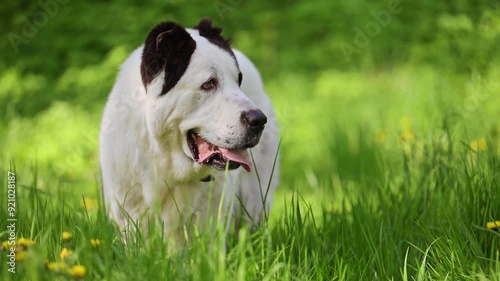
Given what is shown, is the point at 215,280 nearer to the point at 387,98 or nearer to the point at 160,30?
the point at 160,30

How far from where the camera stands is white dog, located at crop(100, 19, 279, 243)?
3.31m

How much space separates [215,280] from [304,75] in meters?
7.06

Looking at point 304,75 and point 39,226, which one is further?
point 304,75

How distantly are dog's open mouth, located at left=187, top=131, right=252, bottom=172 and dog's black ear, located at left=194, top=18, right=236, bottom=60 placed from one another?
0.45 m

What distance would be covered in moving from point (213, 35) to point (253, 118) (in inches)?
26.6

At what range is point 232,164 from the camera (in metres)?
3.34

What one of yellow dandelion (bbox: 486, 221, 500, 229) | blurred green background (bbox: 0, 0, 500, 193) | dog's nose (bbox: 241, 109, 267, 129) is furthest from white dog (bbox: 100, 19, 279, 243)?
blurred green background (bbox: 0, 0, 500, 193)

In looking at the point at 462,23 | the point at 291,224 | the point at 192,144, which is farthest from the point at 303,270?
the point at 462,23

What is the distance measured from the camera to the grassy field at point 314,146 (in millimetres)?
2832

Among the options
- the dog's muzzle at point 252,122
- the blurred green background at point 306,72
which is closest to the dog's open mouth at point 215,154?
the dog's muzzle at point 252,122

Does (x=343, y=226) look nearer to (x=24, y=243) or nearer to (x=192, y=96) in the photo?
(x=192, y=96)

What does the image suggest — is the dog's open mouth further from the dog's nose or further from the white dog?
the dog's nose

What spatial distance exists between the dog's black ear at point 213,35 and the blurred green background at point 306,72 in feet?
5.24

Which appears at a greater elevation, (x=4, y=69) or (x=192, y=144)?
(x=4, y=69)
